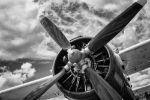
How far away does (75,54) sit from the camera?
7.16 meters

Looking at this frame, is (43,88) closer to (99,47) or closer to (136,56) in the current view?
(99,47)

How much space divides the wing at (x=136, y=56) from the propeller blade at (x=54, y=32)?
4.32 meters

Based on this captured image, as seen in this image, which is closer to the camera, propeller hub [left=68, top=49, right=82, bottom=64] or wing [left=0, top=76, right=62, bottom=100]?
propeller hub [left=68, top=49, right=82, bottom=64]

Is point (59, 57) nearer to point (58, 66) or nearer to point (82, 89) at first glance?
point (58, 66)

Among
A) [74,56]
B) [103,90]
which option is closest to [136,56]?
[103,90]

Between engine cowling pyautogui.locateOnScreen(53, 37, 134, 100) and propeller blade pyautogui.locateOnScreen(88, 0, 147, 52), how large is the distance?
1.16 feet

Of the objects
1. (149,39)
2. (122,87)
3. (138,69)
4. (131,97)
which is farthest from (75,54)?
(138,69)

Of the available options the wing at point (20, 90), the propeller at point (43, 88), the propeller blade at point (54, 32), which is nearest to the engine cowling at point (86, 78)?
the propeller at point (43, 88)

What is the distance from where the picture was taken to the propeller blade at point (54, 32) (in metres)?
7.97

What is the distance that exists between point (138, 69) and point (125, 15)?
660 cm

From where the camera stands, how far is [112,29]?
7.34 m

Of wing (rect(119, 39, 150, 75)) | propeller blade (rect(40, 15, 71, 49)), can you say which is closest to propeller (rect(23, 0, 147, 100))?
propeller blade (rect(40, 15, 71, 49))

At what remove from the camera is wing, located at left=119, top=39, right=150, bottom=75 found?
35.8ft

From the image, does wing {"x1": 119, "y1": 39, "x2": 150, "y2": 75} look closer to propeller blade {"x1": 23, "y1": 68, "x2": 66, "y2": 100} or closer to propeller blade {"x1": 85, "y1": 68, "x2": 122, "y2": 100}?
propeller blade {"x1": 85, "y1": 68, "x2": 122, "y2": 100}
